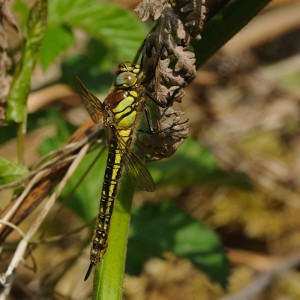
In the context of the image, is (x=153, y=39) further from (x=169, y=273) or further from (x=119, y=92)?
(x=169, y=273)

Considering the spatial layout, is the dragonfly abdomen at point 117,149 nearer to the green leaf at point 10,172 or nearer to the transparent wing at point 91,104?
the transparent wing at point 91,104

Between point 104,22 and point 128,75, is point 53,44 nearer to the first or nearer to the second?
point 104,22

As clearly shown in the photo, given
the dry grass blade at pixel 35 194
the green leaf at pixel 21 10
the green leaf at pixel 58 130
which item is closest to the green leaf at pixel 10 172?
the dry grass blade at pixel 35 194

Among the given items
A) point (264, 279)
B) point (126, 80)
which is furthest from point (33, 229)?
point (264, 279)

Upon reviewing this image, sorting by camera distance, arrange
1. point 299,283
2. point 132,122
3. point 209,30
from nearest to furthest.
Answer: point 209,30
point 132,122
point 299,283

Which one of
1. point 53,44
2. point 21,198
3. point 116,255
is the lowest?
point 116,255

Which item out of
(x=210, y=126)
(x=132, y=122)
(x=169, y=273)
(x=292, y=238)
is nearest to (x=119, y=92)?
(x=132, y=122)
